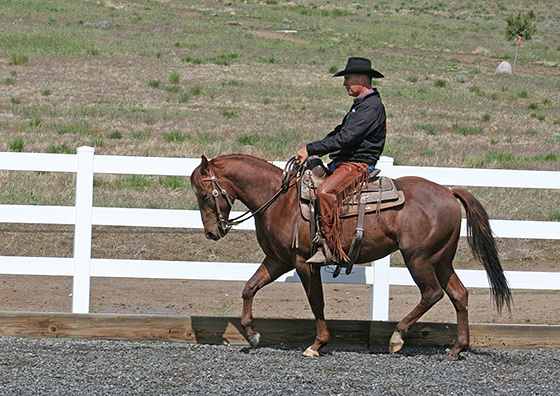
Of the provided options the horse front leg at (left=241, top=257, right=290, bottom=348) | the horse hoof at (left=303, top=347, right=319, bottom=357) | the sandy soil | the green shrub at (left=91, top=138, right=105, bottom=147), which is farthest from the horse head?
the green shrub at (left=91, top=138, right=105, bottom=147)

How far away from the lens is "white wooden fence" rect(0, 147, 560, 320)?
281 inches

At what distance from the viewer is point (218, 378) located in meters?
5.63

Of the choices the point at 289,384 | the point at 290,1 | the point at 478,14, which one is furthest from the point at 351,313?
the point at 478,14

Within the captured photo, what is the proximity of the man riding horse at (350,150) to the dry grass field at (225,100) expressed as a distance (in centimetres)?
Result: 485

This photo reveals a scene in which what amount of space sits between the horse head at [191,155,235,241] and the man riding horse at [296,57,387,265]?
2.27 feet

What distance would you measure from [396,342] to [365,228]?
1006 mm

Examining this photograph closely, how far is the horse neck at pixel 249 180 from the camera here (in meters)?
6.49

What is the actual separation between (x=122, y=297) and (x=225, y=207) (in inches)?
153

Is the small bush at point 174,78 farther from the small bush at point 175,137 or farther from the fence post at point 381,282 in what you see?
the fence post at point 381,282

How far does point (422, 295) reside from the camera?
6422 mm

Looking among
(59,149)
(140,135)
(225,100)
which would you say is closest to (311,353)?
(59,149)

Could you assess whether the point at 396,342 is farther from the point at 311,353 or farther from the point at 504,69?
the point at 504,69

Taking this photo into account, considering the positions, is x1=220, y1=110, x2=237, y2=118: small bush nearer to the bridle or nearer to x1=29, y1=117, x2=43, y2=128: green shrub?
x1=29, y1=117, x2=43, y2=128: green shrub

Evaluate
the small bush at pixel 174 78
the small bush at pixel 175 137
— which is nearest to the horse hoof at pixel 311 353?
the small bush at pixel 175 137
